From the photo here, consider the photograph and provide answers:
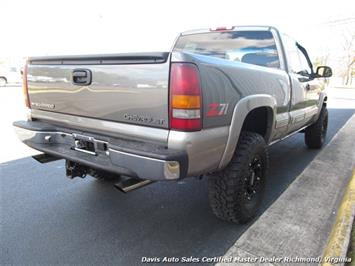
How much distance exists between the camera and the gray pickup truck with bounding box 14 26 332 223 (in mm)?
1920

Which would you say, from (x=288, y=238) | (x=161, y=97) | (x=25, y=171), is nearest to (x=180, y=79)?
(x=161, y=97)

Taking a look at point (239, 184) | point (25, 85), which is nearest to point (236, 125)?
point (239, 184)

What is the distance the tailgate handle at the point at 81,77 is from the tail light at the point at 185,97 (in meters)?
0.81

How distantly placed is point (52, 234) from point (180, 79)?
6.10ft

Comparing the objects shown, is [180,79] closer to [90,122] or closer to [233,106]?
[233,106]

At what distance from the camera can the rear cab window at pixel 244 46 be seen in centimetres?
341

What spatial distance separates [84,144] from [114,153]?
17.6 inches

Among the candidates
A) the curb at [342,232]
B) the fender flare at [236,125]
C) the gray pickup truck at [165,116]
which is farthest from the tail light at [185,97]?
the curb at [342,232]

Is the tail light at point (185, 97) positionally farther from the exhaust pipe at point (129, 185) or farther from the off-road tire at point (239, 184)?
the off-road tire at point (239, 184)

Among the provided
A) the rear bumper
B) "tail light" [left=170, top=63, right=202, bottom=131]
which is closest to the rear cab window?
"tail light" [left=170, top=63, right=202, bottom=131]

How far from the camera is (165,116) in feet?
6.43

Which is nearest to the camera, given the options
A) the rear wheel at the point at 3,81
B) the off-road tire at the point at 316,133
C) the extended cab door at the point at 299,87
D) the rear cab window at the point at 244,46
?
the rear cab window at the point at 244,46

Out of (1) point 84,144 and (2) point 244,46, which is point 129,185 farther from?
(2) point 244,46

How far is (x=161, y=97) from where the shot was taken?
1.96 metres
